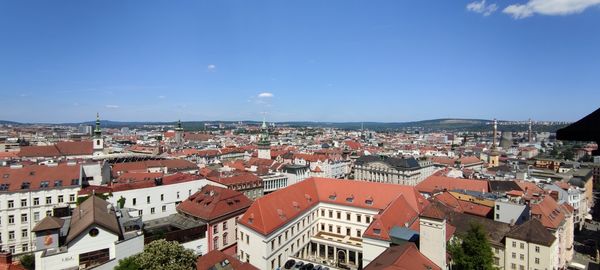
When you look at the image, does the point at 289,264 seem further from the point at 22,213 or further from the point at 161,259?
the point at 22,213

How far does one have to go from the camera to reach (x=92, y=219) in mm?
31562

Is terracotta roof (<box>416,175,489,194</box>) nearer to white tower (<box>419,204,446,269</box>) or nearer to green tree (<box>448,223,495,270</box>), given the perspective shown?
green tree (<box>448,223,495,270</box>)

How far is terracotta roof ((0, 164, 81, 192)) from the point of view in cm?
4697

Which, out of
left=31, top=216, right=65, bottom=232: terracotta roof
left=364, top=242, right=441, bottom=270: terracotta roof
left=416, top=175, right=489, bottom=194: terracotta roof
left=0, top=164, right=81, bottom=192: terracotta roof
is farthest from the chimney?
left=416, top=175, right=489, bottom=194: terracotta roof

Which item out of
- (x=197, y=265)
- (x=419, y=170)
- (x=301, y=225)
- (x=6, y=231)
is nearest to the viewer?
(x=197, y=265)

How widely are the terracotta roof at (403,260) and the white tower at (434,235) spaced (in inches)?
22.9

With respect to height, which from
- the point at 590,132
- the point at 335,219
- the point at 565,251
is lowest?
the point at 565,251

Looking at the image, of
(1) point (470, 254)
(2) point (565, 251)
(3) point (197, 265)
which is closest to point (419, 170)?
(2) point (565, 251)

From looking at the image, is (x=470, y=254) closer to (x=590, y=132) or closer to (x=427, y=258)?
(x=427, y=258)

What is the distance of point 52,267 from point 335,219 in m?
35.6

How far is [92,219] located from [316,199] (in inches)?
1224

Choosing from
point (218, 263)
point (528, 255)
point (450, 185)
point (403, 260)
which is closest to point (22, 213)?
point (218, 263)

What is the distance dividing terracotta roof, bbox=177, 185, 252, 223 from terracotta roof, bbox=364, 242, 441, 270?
72.9 ft

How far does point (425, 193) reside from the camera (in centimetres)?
7219
